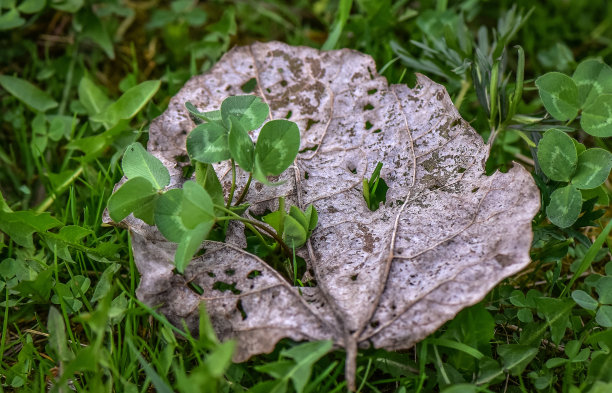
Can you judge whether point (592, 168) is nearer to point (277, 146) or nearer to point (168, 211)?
point (277, 146)

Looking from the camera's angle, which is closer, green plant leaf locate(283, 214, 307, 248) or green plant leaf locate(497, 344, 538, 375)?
green plant leaf locate(497, 344, 538, 375)

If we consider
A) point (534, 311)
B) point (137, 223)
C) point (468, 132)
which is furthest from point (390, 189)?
point (137, 223)

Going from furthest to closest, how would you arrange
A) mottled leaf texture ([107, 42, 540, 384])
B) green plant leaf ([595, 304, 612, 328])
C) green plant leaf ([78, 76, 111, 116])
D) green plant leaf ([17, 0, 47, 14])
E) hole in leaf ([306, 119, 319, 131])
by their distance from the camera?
green plant leaf ([17, 0, 47, 14]) < green plant leaf ([78, 76, 111, 116]) < hole in leaf ([306, 119, 319, 131]) < green plant leaf ([595, 304, 612, 328]) < mottled leaf texture ([107, 42, 540, 384])

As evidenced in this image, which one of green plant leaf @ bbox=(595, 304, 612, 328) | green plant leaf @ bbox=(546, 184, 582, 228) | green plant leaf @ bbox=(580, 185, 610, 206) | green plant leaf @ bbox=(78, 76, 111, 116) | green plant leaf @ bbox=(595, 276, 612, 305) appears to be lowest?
green plant leaf @ bbox=(595, 304, 612, 328)

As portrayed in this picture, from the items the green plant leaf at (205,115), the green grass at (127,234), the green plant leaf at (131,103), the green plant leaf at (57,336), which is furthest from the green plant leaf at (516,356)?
the green plant leaf at (131,103)

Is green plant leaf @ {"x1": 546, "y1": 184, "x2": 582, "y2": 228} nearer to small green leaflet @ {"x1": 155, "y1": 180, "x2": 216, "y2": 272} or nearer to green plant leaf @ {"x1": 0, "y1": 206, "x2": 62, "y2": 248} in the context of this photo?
small green leaflet @ {"x1": 155, "y1": 180, "x2": 216, "y2": 272}

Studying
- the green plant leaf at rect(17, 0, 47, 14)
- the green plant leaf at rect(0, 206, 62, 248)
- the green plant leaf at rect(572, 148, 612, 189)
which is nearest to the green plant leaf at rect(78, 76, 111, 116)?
the green plant leaf at rect(17, 0, 47, 14)

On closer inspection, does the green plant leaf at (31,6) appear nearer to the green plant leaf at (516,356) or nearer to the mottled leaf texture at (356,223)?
the mottled leaf texture at (356,223)

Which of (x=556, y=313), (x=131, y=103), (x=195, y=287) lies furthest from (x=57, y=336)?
(x=556, y=313)
